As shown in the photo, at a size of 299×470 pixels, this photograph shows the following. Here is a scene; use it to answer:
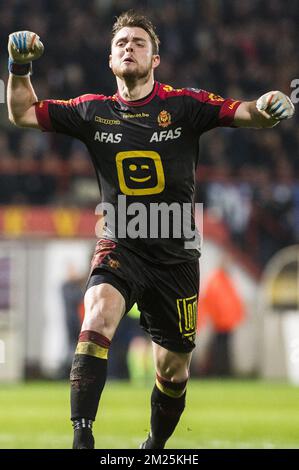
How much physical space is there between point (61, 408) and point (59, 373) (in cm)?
504

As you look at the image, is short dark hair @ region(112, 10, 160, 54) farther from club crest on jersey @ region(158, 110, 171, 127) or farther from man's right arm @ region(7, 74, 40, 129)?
man's right arm @ region(7, 74, 40, 129)

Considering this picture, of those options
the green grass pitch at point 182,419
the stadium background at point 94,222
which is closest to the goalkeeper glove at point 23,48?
the green grass pitch at point 182,419

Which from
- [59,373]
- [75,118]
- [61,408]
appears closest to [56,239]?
[59,373]

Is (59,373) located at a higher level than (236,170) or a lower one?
lower

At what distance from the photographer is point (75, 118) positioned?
264 inches

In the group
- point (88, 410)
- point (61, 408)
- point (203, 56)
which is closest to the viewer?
point (88, 410)

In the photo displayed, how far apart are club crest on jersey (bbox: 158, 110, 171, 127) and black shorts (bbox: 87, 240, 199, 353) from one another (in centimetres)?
74

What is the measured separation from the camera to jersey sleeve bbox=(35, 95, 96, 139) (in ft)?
22.0

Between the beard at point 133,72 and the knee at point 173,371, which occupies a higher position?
the beard at point 133,72

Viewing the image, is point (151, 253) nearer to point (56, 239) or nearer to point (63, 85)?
point (56, 239)

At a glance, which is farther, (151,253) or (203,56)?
(203,56)

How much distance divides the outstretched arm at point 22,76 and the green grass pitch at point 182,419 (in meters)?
2.15

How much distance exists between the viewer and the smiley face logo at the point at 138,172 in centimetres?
657

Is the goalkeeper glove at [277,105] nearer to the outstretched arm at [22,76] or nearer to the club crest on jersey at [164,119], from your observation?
the club crest on jersey at [164,119]
